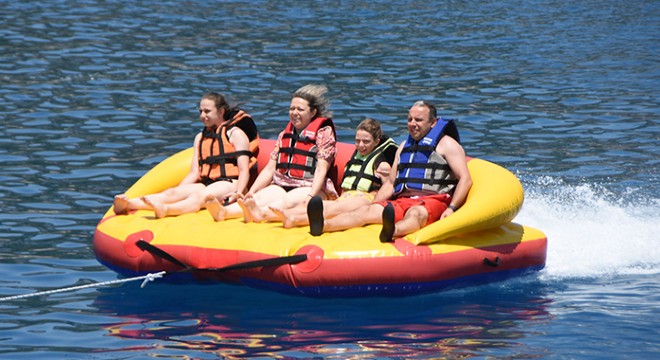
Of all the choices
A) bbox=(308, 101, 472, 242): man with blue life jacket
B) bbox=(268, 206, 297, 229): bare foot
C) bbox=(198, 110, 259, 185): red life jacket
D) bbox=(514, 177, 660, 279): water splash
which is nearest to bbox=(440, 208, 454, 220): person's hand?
bbox=(308, 101, 472, 242): man with blue life jacket

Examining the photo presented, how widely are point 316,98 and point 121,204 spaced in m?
1.50

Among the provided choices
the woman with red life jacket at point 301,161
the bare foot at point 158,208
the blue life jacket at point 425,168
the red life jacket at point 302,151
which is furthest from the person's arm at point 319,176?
the bare foot at point 158,208

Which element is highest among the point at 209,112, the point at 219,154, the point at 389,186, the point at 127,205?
the point at 209,112

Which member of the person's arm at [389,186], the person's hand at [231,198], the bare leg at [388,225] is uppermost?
the person's arm at [389,186]

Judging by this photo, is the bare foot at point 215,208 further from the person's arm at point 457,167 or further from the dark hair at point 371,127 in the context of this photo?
the person's arm at point 457,167

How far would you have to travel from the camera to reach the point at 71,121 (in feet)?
39.2

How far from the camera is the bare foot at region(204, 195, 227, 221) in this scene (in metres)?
7.39

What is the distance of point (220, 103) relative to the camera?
8.08 metres

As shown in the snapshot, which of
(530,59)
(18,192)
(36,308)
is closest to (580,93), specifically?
(530,59)

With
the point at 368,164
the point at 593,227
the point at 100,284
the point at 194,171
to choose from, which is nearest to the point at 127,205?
the point at 194,171

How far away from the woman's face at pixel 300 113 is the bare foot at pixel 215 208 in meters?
0.80

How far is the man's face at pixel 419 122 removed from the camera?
749 cm

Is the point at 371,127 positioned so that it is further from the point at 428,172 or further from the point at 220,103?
the point at 220,103

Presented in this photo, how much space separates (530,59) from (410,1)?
5.91 metres
